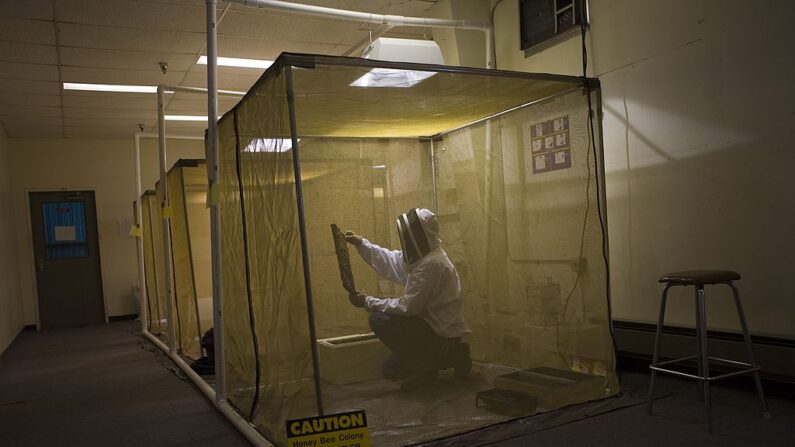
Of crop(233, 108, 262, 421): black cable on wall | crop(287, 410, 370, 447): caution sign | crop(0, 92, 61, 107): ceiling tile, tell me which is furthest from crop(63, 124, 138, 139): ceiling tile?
crop(287, 410, 370, 447): caution sign

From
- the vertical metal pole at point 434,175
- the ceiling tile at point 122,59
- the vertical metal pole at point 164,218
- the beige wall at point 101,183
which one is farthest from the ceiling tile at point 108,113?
the vertical metal pole at point 434,175

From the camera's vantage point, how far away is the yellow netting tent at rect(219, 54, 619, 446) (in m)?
2.53

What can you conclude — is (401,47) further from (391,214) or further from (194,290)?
(194,290)

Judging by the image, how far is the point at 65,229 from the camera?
8.20 meters

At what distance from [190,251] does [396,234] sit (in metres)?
1.65

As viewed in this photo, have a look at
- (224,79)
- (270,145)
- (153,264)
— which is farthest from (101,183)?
(270,145)

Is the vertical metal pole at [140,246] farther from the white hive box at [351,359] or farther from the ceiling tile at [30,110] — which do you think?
the white hive box at [351,359]

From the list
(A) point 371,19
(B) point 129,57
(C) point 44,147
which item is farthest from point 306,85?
(C) point 44,147

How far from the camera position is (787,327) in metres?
2.72

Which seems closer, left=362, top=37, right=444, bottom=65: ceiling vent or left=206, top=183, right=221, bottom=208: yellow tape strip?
left=206, top=183, right=221, bottom=208: yellow tape strip

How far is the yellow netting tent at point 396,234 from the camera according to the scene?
8.31 ft

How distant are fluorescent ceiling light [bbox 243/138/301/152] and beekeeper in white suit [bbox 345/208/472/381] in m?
0.92

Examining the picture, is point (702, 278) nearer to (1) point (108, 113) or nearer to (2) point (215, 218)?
(2) point (215, 218)

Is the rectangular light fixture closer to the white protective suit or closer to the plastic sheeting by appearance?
the plastic sheeting
